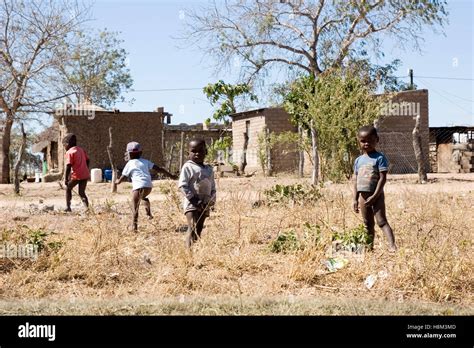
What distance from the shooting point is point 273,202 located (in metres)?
11.0

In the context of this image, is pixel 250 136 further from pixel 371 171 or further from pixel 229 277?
pixel 229 277

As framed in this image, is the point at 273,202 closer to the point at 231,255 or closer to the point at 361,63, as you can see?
the point at 231,255

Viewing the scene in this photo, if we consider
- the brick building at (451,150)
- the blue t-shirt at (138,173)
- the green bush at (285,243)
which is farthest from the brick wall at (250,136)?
the green bush at (285,243)

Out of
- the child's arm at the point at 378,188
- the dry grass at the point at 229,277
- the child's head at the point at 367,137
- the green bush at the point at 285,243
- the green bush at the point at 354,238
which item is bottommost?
the dry grass at the point at 229,277

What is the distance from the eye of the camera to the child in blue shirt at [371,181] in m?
7.07

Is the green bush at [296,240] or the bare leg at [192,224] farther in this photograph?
the bare leg at [192,224]

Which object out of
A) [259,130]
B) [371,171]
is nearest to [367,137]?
[371,171]

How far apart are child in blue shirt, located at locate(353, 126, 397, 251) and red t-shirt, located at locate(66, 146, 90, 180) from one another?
560cm

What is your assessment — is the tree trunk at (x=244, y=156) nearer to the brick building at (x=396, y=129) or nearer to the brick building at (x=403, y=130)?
the brick building at (x=396, y=129)

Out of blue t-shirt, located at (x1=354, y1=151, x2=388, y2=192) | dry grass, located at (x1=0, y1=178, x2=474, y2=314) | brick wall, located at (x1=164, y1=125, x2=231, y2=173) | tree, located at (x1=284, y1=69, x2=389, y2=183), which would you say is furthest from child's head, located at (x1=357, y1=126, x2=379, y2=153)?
brick wall, located at (x1=164, y1=125, x2=231, y2=173)

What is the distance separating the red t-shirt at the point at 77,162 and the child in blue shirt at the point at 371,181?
5.60 metres

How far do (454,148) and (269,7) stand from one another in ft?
36.4

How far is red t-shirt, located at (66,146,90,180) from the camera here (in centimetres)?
1119

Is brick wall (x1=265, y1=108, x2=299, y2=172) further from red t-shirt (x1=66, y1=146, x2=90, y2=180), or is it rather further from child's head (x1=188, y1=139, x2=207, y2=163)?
child's head (x1=188, y1=139, x2=207, y2=163)
